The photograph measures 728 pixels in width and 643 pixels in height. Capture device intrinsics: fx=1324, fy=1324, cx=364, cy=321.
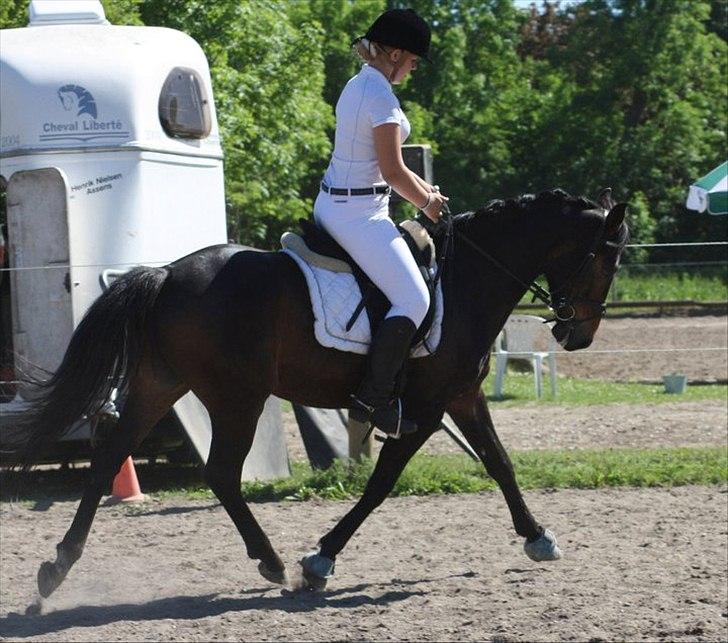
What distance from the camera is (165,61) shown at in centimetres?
1037

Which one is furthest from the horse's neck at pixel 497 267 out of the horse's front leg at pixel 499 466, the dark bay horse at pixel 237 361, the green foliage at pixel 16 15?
the green foliage at pixel 16 15

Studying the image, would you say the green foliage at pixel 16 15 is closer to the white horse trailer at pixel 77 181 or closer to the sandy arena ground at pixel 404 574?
the white horse trailer at pixel 77 181

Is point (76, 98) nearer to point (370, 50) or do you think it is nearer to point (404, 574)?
point (370, 50)

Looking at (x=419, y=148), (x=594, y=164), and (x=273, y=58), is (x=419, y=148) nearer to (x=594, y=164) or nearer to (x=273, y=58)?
(x=273, y=58)

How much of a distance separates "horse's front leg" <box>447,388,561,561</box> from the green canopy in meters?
7.98

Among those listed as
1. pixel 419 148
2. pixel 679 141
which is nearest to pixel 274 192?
pixel 419 148

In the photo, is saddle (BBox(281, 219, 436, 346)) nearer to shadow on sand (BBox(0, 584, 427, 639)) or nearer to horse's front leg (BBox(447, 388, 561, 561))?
horse's front leg (BBox(447, 388, 561, 561))

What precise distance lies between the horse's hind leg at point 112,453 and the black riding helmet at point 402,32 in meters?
1.94

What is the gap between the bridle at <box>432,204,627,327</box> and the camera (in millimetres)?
6746

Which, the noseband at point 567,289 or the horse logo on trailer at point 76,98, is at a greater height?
the horse logo on trailer at point 76,98

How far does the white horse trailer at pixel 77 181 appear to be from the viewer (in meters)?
9.83

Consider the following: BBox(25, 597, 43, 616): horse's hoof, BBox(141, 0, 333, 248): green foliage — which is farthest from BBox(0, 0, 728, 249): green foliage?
BBox(25, 597, 43, 616): horse's hoof

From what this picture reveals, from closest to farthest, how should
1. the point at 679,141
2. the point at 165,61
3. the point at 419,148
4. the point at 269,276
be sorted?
the point at 269,276
the point at 419,148
the point at 165,61
the point at 679,141

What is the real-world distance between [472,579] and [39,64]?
549cm
